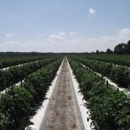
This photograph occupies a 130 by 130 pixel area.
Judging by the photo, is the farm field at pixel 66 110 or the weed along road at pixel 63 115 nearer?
the farm field at pixel 66 110

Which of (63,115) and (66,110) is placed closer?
(63,115)

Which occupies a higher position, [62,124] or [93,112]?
[93,112]

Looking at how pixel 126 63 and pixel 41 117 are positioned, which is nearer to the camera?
pixel 41 117

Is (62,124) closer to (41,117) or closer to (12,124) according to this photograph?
(41,117)

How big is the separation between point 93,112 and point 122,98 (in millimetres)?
2030

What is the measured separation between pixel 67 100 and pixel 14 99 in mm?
7272

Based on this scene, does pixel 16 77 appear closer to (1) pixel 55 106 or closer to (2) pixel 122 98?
(1) pixel 55 106

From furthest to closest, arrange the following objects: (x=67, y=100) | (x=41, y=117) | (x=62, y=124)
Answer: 1. (x=67, y=100)
2. (x=41, y=117)
3. (x=62, y=124)

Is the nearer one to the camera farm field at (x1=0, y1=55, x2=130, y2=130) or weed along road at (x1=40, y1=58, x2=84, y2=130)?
farm field at (x1=0, y1=55, x2=130, y2=130)

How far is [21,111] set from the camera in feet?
35.9

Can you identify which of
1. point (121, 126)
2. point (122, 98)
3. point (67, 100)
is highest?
point (122, 98)

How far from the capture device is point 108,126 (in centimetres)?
895

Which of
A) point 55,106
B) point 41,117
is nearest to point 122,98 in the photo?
point 41,117

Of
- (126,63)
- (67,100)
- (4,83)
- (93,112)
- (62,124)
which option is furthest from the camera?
(126,63)
